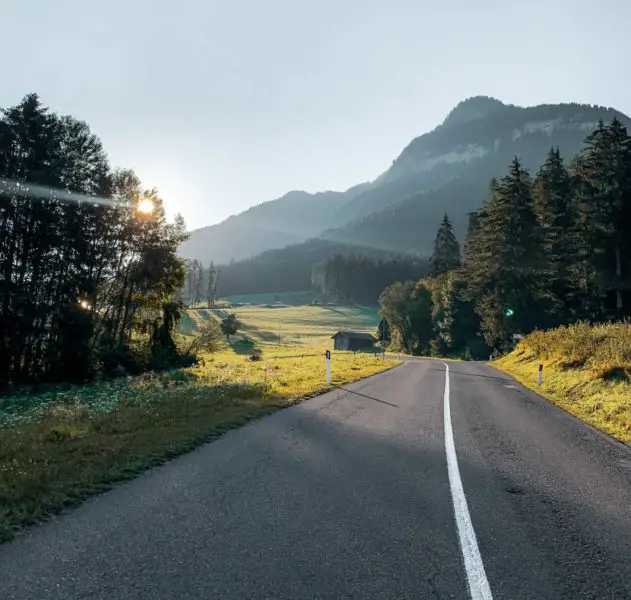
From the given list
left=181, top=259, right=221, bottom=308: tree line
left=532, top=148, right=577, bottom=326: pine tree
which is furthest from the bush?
left=181, top=259, right=221, bottom=308: tree line

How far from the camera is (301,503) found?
541 cm

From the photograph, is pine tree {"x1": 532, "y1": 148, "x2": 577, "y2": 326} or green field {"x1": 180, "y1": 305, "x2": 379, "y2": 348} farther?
green field {"x1": 180, "y1": 305, "x2": 379, "y2": 348}

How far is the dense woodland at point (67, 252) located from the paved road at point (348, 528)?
22053mm

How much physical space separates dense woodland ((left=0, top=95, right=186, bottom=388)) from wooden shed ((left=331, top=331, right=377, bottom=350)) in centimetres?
5641

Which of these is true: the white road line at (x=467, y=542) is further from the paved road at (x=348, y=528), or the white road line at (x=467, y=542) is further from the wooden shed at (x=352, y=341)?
the wooden shed at (x=352, y=341)

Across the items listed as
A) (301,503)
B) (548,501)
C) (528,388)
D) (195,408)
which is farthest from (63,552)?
(528,388)

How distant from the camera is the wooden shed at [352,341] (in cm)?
8750

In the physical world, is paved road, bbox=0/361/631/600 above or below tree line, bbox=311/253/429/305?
below

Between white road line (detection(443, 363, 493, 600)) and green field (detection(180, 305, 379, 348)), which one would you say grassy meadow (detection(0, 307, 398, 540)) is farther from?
green field (detection(180, 305, 379, 348))

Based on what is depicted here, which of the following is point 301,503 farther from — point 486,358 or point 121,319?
point 486,358

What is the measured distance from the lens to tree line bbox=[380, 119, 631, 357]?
117ft

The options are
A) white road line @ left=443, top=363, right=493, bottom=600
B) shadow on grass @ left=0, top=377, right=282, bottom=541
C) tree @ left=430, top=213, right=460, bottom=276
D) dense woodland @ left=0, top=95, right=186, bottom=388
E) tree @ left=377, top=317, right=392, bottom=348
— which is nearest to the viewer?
white road line @ left=443, top=363, right=493, bottom=600

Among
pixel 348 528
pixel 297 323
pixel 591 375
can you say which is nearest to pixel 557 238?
pixel 591 375

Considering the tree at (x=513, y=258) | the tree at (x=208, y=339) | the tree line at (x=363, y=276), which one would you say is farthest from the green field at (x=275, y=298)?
the tree at (x=208, y=339)
